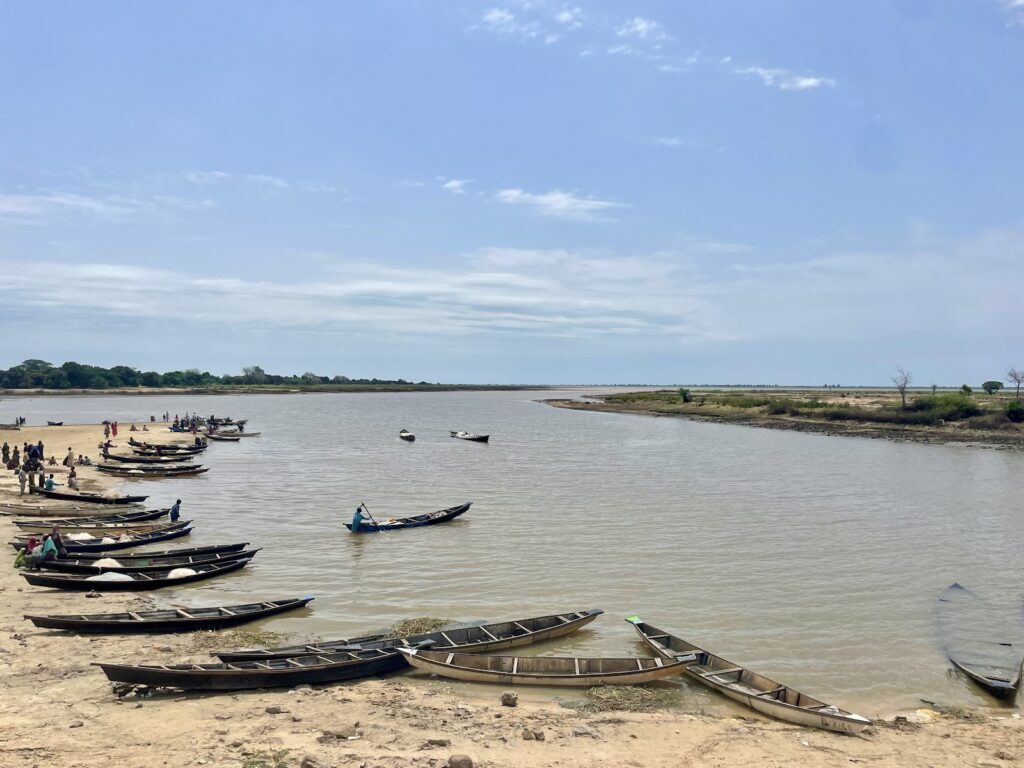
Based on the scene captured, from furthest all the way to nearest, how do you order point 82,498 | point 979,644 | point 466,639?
point 82,498
point 979,644
point 466,639

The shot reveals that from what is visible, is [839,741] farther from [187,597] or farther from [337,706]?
[187,597]

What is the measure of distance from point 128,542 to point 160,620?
9234 mm

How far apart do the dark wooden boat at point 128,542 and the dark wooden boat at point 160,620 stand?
665 cm

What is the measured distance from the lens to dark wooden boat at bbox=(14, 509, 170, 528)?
2439cm

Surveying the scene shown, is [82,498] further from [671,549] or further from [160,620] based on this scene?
[671,549]

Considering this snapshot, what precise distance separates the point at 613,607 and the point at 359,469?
3084 centimetres

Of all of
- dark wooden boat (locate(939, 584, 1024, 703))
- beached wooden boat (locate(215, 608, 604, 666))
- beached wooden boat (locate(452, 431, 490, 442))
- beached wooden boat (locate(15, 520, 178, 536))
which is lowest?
beached wooden boat (locate(15, 520, 178, 536))

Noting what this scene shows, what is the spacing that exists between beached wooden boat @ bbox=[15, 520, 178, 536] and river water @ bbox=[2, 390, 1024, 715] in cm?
189

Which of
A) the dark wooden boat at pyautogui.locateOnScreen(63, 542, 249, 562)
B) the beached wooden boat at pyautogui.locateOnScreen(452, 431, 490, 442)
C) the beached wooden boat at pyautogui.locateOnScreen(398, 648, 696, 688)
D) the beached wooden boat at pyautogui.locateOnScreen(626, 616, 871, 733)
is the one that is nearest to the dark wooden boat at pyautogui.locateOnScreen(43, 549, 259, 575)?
the dark wooden boat at pyautogui.locateOnScreen(63, 542, 249, 562)

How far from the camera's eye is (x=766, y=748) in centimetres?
1048

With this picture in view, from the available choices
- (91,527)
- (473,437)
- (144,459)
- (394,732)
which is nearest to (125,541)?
(91,527)

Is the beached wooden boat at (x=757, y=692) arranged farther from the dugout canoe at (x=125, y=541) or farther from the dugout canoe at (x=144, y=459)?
the dugout canoe at (x=144, y=459)

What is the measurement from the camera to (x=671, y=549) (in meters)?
23.4

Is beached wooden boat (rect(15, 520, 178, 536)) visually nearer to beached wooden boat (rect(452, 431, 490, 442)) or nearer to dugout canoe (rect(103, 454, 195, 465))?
dugout canoe (rect(103, 454, 195, 465))
